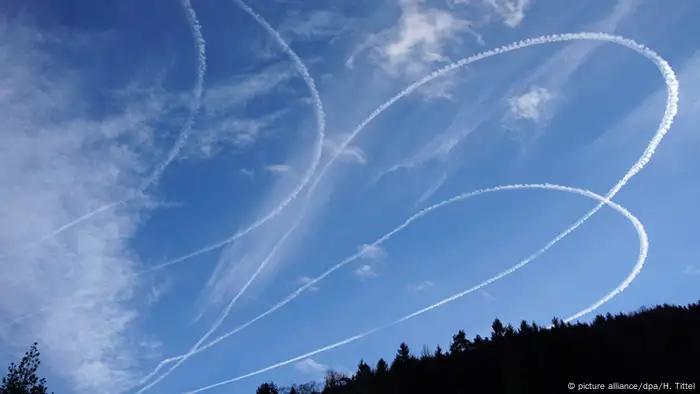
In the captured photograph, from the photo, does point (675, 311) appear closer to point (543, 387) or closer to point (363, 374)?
point (543, 387)

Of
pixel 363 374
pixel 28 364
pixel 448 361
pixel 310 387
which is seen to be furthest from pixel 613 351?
pixel 310 387

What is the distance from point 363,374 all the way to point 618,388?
19158mm

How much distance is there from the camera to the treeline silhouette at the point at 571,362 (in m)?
21.9

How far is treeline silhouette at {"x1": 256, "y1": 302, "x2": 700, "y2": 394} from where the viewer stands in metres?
21.9

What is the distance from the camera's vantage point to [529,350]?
2752cm

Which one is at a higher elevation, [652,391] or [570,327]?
[570,327]

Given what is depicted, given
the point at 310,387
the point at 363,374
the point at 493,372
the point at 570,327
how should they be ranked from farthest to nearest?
the point at 310,387 < the point at 363,374 < the point at 570,327 < the point at 493,372

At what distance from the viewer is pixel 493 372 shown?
2608 centimetres

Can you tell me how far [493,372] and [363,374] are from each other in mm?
12675

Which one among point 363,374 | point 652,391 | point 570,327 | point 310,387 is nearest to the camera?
point 652,391

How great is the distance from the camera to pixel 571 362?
79.9 ft

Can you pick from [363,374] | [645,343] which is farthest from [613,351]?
[363,374]

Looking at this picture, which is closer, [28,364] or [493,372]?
[493,372]

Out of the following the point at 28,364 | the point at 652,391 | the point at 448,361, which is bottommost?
the point at 652,391
